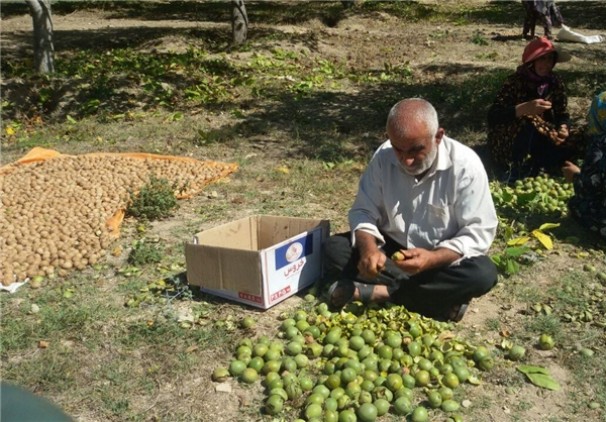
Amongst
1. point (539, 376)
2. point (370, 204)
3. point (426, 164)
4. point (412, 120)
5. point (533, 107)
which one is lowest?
point (539, 376)

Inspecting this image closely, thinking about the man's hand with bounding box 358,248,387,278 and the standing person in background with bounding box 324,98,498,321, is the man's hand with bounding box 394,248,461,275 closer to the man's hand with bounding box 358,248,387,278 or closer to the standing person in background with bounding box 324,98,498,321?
the standing person in background with bounding box 324,98,498,321

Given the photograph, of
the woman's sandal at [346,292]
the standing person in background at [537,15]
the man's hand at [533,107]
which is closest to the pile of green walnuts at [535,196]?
the man's hand at [533,107]

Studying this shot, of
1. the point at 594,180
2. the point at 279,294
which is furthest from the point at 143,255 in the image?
the point at 594,180

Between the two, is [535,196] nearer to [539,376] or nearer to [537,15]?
[539,376]

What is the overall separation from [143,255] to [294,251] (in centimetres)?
125

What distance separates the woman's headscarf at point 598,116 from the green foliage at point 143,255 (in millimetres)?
3197

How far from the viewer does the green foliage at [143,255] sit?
4.44 m

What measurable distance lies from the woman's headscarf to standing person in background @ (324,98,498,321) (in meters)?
1.56

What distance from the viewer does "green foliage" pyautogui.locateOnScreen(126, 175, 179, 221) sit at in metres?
5.18

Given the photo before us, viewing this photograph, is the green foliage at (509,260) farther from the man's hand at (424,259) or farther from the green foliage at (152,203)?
the green foliage at (152,203)

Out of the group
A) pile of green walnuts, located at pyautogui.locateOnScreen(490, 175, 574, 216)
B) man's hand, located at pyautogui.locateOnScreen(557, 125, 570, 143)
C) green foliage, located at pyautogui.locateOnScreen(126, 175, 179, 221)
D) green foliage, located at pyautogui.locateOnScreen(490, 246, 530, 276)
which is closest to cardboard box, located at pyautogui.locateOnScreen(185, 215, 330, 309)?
green foliage, located at pyautogui.locateOnScreen(490, 246, 530, 276)

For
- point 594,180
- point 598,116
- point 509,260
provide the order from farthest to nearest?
point 598,116 < point 594,180 < point 509,260

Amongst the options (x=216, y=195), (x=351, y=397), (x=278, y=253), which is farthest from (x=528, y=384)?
(x=216, y=195)

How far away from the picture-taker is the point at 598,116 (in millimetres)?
4566
